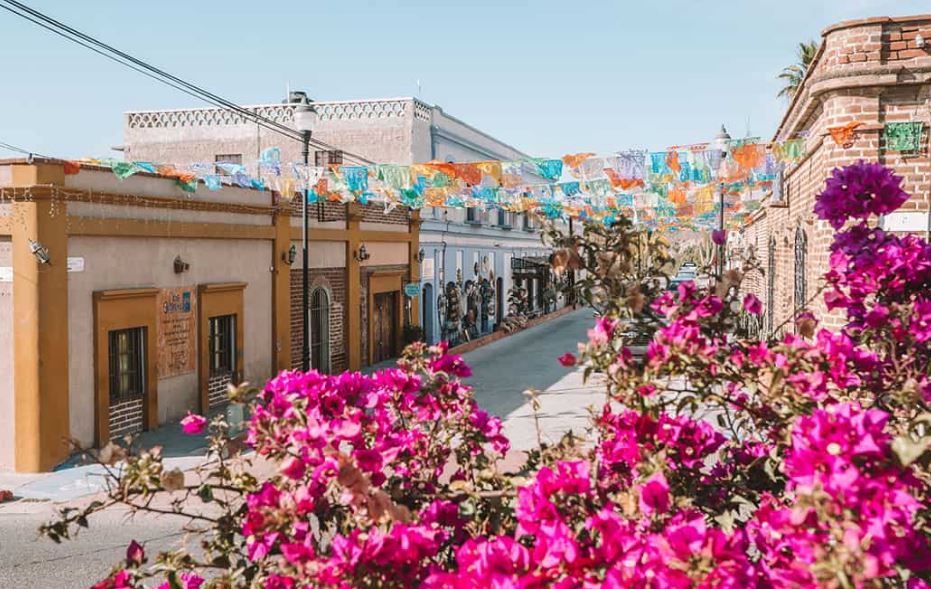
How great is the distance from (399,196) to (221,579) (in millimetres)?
15314

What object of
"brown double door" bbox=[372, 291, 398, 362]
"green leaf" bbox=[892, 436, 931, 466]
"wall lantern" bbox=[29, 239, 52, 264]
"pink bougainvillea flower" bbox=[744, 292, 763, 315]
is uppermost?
"wall lantern" bbox=[29, 239, 52, 264]

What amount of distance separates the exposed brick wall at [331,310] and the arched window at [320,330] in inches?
5.3

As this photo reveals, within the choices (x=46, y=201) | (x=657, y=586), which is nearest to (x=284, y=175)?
(x=46, y=201)

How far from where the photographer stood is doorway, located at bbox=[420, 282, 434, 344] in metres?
26.7

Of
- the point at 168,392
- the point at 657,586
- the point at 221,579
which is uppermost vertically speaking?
the point at 657,586

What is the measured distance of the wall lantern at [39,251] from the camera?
12.0 metres

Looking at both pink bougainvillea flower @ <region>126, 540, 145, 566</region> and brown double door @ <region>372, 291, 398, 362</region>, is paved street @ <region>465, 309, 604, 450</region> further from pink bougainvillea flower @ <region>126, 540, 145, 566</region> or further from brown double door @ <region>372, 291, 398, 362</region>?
pink bougainvillea flower @ <region>126, 540, 145, 566</region>

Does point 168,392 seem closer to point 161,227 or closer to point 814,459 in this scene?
point 161,227

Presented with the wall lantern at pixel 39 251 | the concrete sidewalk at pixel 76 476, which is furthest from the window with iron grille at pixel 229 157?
the wall lantern at pixel 39 251

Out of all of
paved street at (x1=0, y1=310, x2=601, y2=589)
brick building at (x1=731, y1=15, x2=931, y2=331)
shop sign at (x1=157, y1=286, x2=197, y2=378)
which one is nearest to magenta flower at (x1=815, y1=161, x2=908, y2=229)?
paved street at (x1=0, y1=310, x2=601, y2=589)

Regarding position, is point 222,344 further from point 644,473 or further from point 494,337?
point 494,337

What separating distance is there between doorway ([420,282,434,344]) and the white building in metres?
0.03

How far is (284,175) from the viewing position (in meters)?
14.0

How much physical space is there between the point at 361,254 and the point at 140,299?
8318 mm
